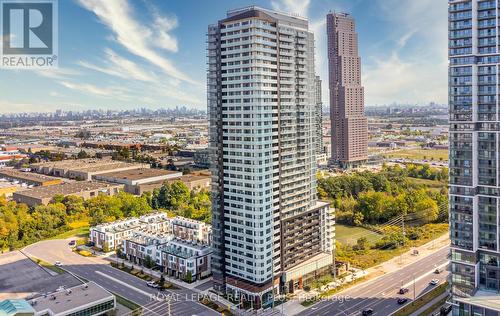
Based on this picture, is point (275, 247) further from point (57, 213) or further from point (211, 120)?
point (57, 213)

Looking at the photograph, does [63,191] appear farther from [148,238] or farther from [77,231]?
[148,238]

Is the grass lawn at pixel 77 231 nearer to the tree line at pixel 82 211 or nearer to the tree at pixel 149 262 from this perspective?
the tree line at pixel 82 211

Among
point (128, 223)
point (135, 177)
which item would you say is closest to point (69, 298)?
point (128, 223)

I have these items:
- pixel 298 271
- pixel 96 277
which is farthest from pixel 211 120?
pixel 96 277

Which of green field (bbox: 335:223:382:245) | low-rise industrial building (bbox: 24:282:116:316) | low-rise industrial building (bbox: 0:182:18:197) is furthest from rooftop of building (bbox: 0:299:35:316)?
low-rise industrial building (bbox: 0:182:18:197)

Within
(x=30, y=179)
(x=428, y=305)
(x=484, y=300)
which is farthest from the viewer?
(x=30, y=179)

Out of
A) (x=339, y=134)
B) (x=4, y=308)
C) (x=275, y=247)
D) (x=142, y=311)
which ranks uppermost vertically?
(x=339, y=134)

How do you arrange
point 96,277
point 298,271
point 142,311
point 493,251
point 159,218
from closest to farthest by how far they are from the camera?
point 493,251 < point 142,311 < point 298,271 < point 96,277 < point 159,218
